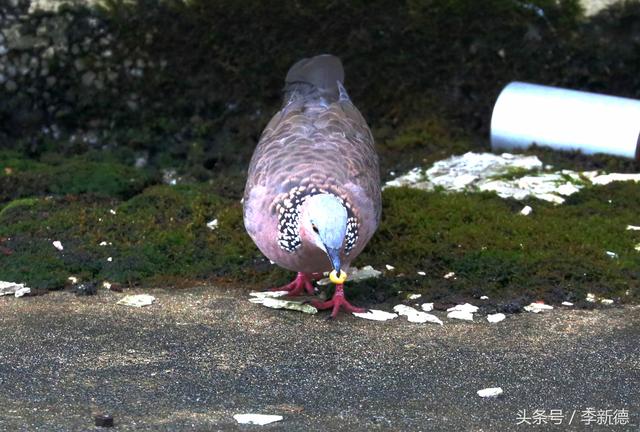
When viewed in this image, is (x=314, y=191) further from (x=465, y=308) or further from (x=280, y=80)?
(x=280, y=80)

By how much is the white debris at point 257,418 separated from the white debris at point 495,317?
1582mm

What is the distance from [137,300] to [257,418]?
1656mm

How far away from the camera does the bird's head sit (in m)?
5.15

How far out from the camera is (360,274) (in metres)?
6.32

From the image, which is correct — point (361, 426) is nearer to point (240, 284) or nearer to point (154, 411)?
point (154, 411)

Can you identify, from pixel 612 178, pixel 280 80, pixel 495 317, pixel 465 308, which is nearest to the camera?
pixel 495 317

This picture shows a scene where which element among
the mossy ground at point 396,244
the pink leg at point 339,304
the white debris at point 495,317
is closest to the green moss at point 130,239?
the mossy ground at point 396,244

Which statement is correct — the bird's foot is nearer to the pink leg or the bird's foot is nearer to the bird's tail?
the pink leg

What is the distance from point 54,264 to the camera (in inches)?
249

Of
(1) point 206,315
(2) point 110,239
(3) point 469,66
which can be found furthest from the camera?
(3) point 469,66

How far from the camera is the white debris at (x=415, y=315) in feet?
18.6

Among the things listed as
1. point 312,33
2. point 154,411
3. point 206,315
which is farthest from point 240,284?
point 312,33

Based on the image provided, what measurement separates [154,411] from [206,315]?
1.23m

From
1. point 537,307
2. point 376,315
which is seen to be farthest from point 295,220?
point 537,307
